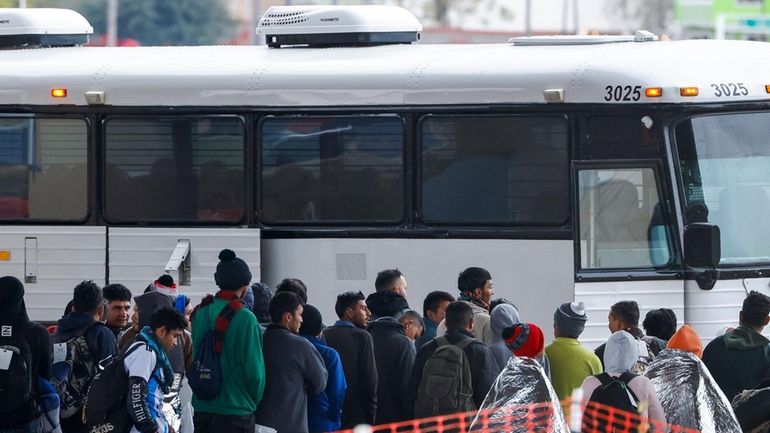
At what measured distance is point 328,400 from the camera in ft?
34.3

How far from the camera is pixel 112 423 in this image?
9.49 metres

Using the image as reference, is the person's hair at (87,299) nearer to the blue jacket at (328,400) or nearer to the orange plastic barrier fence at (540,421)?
the blue jacket at (328,400)

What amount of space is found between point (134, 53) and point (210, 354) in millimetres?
5007

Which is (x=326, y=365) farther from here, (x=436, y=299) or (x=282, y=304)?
(x=436, y=299)

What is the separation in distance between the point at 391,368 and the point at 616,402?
6.39 ft

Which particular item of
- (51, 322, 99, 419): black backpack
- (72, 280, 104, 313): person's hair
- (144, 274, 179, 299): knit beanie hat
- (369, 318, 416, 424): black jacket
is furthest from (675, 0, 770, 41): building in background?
(51, 322, 99, 419): black backpack

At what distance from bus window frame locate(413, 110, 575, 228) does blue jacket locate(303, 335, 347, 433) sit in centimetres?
296

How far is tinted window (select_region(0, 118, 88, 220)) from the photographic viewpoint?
14148 mm

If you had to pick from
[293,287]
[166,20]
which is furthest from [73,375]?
[166,20]

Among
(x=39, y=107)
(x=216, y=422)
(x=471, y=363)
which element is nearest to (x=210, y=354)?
(x=216, y=422)

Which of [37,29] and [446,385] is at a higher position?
[37,29]

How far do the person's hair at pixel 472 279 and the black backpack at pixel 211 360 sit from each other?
86.7 inches

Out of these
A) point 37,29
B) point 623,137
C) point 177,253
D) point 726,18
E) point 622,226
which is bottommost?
point 177,253

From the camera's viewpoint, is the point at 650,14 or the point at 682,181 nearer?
the point at 682,181
